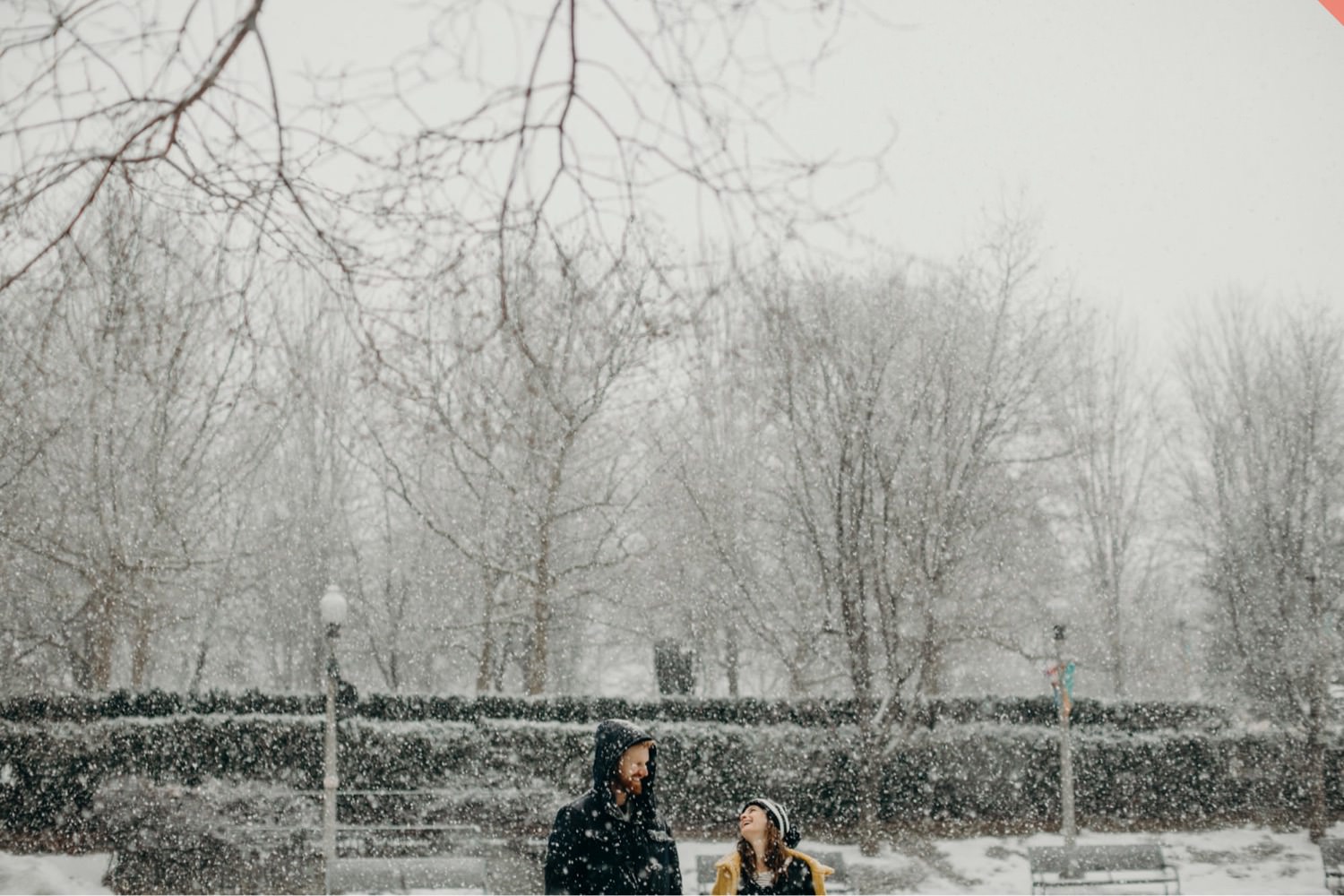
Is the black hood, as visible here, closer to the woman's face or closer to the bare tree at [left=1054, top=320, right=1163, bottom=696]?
the woman's face

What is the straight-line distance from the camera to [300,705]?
10258 millimetres

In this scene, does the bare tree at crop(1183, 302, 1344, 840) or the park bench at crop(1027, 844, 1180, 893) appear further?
the bare tree at crop(1183, 302, 1344, 840)

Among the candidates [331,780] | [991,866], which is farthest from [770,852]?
[991,866]

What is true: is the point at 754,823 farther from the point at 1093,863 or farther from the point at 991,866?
the point at 991,866

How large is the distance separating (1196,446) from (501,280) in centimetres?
1336

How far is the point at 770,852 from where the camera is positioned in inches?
129

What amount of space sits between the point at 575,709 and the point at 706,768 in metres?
1.48

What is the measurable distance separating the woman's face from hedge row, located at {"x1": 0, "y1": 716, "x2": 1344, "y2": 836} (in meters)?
6.13

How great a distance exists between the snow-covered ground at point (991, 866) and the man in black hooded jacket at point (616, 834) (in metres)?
4.63

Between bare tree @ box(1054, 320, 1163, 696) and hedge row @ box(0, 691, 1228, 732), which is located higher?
bare tree @ box(1054, 320, 1163, 696)

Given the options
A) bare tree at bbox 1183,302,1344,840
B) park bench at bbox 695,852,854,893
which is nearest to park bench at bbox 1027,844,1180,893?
park bench at bbox 695,852,854,893

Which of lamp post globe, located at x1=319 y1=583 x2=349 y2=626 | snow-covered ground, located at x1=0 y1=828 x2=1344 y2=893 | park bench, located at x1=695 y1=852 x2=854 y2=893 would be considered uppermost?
lamp post globe, located at x1=319 y1=583 x2=349 y2=626

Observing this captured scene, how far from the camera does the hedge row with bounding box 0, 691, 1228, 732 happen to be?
9438 millimetres

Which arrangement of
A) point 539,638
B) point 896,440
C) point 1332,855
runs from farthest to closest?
point 539,638
point 896,440
point 1332,855
